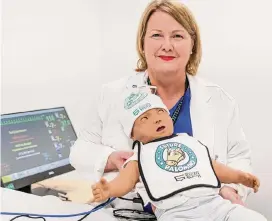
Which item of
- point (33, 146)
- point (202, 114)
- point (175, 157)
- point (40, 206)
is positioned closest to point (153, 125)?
point (175, 157)

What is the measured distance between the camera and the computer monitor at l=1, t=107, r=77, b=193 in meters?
1.56

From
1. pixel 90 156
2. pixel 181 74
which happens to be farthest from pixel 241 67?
pixel 90 156

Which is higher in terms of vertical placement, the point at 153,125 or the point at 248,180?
the point at 153,125

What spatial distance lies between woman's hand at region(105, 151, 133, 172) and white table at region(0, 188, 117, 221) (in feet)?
0.49

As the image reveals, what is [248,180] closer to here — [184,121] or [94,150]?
[184,121]

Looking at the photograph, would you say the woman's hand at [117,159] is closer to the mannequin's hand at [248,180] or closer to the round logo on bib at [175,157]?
the round logo on bib at [175,157]

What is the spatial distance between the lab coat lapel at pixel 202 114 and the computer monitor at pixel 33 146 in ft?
2.37

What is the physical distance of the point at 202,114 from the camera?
4.45ft

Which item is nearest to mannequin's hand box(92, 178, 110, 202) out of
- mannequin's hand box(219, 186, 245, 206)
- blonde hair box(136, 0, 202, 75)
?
mannequin's hand box(219, 186, 245, 206)

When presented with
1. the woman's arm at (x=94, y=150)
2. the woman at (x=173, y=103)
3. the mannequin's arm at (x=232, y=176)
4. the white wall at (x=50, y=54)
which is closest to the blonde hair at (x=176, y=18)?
the woman at (x=173, y=103)

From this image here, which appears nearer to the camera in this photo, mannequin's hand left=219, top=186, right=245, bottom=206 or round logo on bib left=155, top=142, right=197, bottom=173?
round logo on bib left=155, top=142, right=197, bottom=173

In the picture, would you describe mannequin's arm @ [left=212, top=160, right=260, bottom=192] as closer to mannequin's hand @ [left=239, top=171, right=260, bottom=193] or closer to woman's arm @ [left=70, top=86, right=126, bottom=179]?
mannequin's hand @ [left=239, top=171, right=260, bottom=193]

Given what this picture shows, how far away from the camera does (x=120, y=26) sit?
2.46 metres

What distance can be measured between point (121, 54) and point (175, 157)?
151 cm
